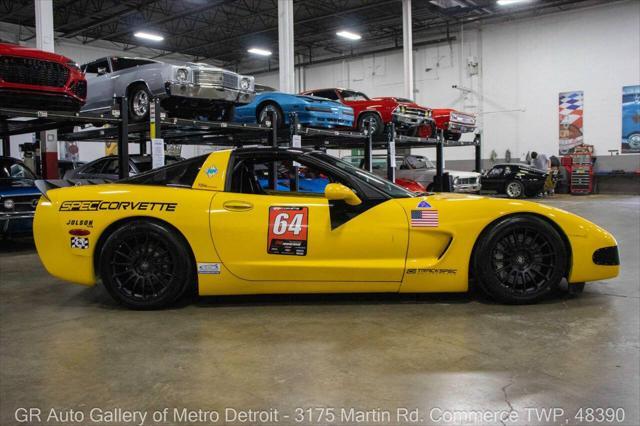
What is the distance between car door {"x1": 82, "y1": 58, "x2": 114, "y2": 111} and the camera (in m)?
8.74

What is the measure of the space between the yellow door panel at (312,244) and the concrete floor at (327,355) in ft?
0.95

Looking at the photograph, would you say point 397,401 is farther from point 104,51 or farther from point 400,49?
point 104,51

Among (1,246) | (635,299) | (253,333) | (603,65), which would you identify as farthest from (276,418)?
(603,65)

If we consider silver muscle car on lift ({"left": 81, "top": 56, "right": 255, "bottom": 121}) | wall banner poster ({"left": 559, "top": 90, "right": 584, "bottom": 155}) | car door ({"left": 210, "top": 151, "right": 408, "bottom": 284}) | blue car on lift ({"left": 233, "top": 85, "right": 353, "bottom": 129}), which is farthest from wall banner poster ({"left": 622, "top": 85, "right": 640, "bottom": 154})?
car door ({"left": 210, "top": 151, "right": 408, "bottom": 284})

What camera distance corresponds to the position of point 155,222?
3811 mm

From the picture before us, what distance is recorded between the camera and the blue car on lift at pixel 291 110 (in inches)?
366

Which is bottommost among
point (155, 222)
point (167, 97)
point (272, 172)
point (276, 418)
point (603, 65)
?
point (276, 418)

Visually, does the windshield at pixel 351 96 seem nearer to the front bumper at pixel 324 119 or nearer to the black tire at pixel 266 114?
the front bumper at pixel 324 119

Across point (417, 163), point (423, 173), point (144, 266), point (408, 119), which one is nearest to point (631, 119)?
point (417, 163)

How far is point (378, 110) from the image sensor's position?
11.2 m

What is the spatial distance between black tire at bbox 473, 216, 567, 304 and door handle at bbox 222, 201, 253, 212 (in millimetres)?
1692

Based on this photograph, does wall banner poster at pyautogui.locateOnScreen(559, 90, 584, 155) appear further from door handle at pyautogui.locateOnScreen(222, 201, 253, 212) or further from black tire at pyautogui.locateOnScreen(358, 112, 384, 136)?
door handle at pyautogui.locateOnScreen(222, 201, 253, 212)

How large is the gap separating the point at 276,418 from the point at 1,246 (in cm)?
772

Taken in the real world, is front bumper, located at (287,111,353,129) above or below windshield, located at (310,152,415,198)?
above
